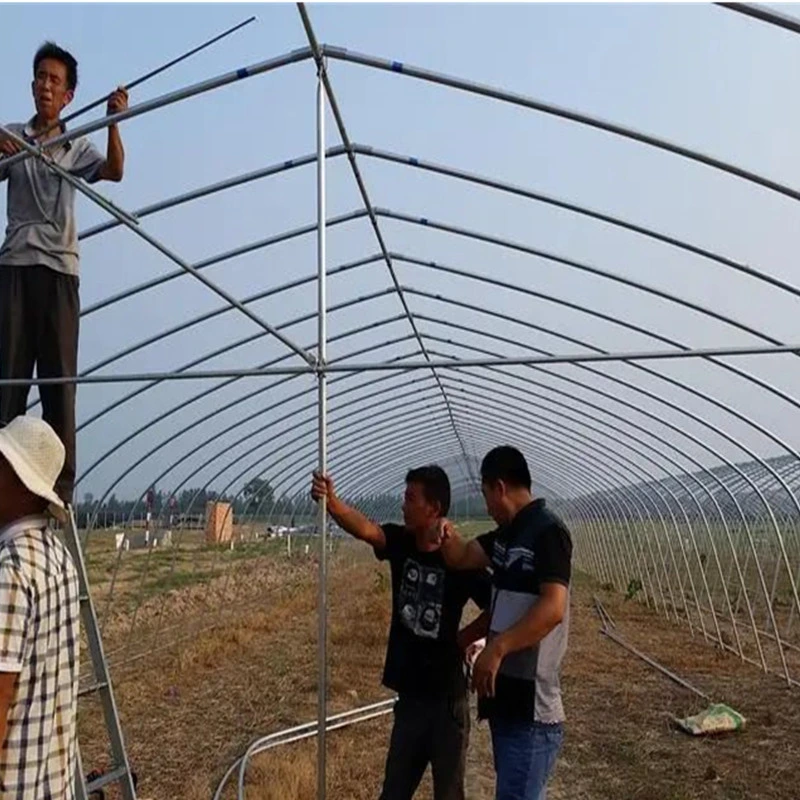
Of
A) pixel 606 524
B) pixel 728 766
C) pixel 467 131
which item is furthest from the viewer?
pixel 606 524

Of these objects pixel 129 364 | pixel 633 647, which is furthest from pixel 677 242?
pixel 633 647

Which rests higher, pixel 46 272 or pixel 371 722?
pixel 46 272

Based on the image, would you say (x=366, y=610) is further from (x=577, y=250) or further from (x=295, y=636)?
(x=577, y=250)

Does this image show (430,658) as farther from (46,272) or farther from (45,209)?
(45,209)

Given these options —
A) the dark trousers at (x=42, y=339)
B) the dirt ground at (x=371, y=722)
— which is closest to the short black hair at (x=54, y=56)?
the dark trousers at (x=42, y=339)

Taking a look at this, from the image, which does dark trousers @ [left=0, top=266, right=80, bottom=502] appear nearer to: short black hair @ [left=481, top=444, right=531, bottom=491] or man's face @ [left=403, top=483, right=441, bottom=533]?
man's face @ [left=403, top=483, right=441, bottom=533]

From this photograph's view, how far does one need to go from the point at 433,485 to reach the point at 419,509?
0.13 metres

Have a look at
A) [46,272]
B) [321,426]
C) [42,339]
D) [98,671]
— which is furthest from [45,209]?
[98,671]

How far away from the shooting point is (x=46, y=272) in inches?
209

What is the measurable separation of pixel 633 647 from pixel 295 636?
514 cm

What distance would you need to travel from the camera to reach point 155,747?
941 cm

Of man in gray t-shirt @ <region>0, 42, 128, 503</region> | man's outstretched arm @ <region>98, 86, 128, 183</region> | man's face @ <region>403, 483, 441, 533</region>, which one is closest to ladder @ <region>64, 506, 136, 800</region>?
man in gray t-shirt @ <region>0, 42, 128, 503</region>

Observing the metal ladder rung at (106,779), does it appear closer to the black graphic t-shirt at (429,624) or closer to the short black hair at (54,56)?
the black graphic t-shirt at (429,624)

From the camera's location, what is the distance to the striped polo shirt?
4359 millimetres
